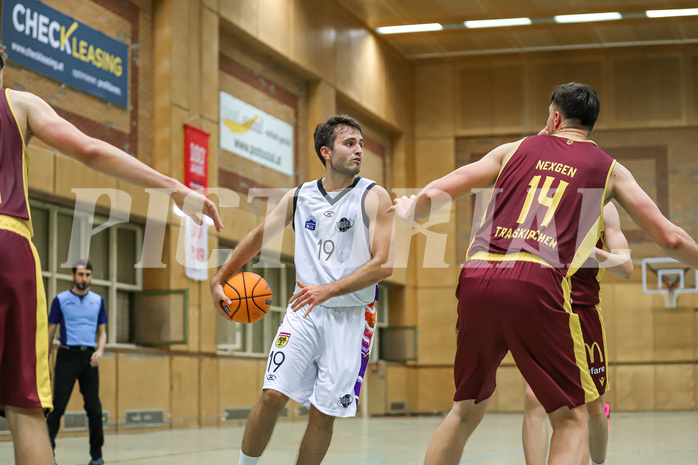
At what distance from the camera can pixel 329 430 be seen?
232 inches

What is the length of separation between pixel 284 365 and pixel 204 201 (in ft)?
6.14

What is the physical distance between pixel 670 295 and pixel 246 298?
2304cm

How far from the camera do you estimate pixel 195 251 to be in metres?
18.3

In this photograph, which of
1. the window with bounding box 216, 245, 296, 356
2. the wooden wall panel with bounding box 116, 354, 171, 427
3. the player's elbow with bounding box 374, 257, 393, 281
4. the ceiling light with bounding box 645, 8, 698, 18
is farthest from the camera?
the ceiling light with bounding box 645, 8, 698, 18

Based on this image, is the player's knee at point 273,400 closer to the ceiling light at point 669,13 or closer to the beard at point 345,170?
the beard at point 345,170

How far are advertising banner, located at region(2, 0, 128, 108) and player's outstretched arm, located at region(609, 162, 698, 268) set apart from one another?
11442 millimetres

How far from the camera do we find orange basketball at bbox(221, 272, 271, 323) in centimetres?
672

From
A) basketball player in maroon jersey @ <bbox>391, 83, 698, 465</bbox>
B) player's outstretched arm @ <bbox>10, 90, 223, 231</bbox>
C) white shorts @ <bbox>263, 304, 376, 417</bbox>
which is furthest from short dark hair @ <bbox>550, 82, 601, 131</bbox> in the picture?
player's outstretched arm @ <bbox>10, 90, 223, 231</bbox>

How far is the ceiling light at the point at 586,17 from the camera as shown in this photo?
1019 inches

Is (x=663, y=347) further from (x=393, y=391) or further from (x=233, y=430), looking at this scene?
(x=233, y=430)

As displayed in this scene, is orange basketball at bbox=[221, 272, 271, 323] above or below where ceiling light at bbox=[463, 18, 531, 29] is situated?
below

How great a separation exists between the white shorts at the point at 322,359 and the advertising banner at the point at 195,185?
1197cm

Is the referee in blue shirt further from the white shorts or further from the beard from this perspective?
the beard

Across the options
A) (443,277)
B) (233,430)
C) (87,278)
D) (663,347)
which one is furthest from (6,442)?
(663,347)
